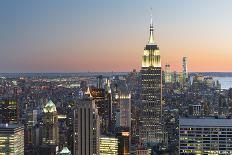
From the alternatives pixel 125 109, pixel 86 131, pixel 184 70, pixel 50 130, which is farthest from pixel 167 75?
pixel 86 131

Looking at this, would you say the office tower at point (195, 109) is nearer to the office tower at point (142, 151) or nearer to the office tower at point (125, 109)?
the office tower at point (125, 109)

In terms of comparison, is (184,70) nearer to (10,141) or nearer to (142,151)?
(142,151)

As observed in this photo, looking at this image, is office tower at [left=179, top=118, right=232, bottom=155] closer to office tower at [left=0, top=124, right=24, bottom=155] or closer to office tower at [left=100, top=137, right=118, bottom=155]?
office tower at [left=100, top=137, right=118, bottom=155]

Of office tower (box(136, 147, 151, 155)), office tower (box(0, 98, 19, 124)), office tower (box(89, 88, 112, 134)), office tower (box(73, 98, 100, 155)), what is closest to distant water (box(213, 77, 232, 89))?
office tower (box(89, 88, 112, 134))

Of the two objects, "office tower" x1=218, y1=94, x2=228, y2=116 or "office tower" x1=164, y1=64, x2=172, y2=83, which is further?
"office tower" x1=164, y1=64, x2=172, y2=83

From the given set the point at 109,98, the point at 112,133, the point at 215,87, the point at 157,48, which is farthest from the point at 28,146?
the point at 215,87

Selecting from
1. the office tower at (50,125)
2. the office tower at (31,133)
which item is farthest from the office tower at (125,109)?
the office tower at (31,133)

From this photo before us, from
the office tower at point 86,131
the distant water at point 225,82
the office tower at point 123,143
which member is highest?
the distant water at point 225,82
